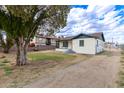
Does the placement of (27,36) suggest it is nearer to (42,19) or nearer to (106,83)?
(42,19)

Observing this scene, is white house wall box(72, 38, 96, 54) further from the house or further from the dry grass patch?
the dry grass patch

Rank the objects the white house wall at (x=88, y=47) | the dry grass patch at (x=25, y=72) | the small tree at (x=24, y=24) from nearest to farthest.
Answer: the dry grass patch at (x=25, y=72), the small tree at (x=24, y=24), the white house wall at (x=88, y=47)

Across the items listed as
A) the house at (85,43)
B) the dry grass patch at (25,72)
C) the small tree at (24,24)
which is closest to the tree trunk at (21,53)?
the small tree at (24,24)

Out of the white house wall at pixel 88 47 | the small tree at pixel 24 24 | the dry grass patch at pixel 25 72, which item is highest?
the small tree at pixel 24 24

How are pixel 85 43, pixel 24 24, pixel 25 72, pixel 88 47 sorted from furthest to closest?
pixel 85 43 → pixel 88 47 → pixel 24 24 → pixel 25 72

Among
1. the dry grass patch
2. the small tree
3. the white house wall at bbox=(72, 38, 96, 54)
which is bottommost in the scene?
the dry grass patch

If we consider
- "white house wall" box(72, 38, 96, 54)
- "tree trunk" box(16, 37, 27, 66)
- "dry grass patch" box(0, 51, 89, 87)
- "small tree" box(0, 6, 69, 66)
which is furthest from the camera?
"white house wall" box(72, 38, 96, 54)

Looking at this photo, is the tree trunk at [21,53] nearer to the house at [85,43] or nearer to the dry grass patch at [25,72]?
the dry grass patch at [25,72]

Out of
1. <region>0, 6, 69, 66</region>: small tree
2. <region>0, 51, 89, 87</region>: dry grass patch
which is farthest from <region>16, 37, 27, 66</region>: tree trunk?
<region>0, 51, 89, 87</region>: dry grass patch

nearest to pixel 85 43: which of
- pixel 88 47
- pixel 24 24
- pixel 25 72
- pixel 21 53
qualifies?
pixel 88 47

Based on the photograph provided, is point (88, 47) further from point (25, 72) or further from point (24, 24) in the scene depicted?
point (25, 72)

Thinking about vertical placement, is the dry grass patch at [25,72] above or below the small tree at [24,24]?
below

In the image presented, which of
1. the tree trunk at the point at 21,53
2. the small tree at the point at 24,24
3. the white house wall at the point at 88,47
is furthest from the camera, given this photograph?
the white house wall at the point at 88,47
